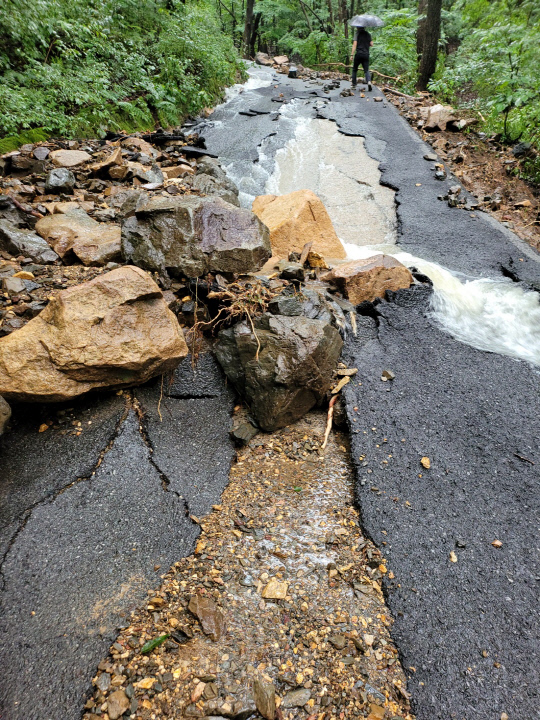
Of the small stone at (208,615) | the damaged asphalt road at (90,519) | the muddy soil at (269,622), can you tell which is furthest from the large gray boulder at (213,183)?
the small stone at (208,615)

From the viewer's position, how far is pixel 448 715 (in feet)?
5.34

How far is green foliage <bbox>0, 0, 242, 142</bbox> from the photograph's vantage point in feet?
17.6

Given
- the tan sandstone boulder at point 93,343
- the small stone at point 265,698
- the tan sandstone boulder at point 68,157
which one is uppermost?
the tan sandstone boulder at point 68,157

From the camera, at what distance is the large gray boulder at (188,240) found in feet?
10.5

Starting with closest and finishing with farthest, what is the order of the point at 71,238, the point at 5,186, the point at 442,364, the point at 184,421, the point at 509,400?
the point at 184,421, the point at 509,400, the point at 442,364, the point at 71,238, the point at 5,186

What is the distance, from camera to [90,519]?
215 cm

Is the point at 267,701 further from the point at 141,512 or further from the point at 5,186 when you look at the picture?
the point at 5,186

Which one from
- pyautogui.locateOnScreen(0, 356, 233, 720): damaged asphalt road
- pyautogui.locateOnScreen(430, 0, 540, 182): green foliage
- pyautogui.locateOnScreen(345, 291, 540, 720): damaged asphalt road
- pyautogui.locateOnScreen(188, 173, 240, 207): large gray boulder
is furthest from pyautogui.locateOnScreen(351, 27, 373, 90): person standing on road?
pyautogui.locateOnScreen(0, 356, 233, 720): damaged asphalt road

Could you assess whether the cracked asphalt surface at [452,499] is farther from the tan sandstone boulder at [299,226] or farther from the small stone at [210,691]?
the tan sandstone boulder at [299,226]

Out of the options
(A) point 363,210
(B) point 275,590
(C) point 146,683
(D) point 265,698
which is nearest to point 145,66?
(A) point 363,210

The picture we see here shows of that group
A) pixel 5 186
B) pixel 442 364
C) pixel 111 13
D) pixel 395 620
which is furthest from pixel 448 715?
pixel 111 13

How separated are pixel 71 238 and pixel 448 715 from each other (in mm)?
3873

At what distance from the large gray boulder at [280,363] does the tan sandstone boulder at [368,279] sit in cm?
87

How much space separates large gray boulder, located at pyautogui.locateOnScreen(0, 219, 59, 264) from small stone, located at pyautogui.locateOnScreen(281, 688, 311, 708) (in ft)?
10.7
